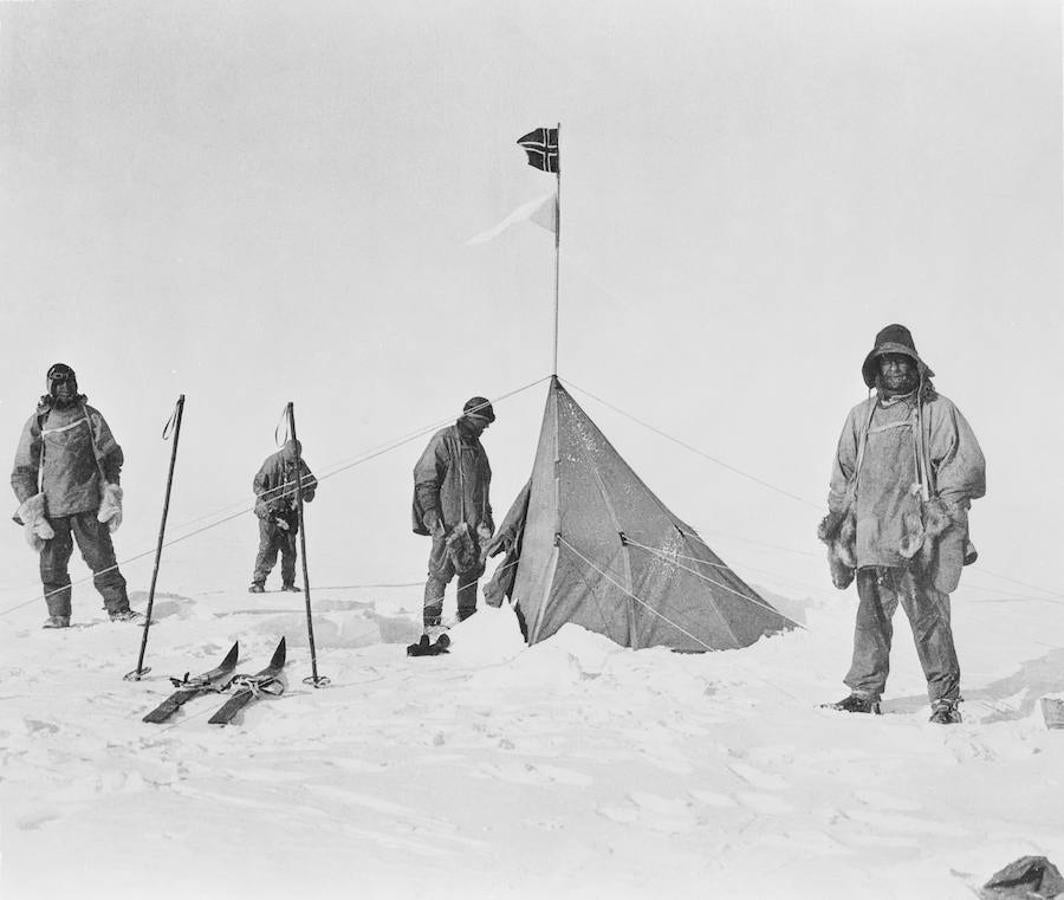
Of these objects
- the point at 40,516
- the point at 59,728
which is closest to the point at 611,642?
the point at 59,728

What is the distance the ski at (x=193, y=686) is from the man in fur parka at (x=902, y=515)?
323cm

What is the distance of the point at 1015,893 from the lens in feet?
8.34

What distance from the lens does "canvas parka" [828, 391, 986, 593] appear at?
4.34m

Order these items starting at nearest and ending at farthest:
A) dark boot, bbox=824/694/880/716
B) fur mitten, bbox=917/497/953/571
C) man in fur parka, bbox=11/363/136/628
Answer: fur mitten, bbox=917/497/953/571 < dark boot, bbox=824/694/880/716 < man in fur parka, bbox=11/363/136/628

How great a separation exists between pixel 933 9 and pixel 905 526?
12.2 ft

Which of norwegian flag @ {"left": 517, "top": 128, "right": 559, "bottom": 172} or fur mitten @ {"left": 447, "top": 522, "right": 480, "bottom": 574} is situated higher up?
norwegian flag @ {"left": 517, "top": 128, "right": 559, "bottom": 172}

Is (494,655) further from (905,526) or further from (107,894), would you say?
(107,894)

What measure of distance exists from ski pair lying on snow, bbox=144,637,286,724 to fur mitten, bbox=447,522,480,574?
1.77 meters

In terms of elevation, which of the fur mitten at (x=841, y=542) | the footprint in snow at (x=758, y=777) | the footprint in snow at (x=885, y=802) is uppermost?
the fur mitten at (x=841, y=542)

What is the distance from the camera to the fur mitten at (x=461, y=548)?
6863mm

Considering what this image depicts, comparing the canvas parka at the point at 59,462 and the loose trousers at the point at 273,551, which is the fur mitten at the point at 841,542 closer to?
the canvas parka at the point at 59,462

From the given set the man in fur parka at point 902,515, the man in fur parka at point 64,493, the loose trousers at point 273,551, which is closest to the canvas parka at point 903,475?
the man in fur parka at point 902,515

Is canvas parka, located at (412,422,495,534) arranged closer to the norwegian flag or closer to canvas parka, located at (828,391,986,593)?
the norwegian flag

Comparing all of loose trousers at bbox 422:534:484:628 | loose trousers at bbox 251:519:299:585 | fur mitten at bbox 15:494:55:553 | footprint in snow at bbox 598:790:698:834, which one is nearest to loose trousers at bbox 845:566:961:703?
footprint in snow at bbox 598:790:698:834
